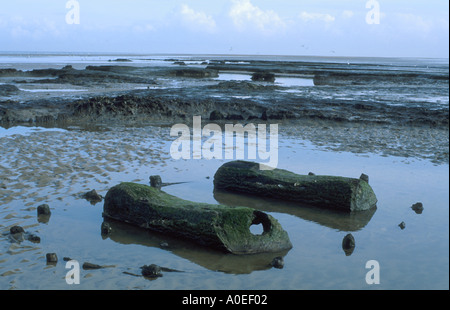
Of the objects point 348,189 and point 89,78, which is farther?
point 89,78

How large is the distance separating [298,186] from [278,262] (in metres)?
2.67

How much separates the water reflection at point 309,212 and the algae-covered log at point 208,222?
1.37 metres

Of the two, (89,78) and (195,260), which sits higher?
(89,78)

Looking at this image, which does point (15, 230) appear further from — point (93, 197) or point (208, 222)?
point (208, 222)

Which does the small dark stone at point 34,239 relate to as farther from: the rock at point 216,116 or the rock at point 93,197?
the rock at point 216,116

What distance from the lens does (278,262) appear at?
237 inches

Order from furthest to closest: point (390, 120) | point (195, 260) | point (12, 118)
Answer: point (390, 120) → point (12, 118) → point (195, 260)

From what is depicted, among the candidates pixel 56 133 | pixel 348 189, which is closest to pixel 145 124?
pixel 56 133

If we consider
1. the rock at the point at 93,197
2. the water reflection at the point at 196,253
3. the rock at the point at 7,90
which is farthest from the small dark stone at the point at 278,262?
the rock at the point at 7,90

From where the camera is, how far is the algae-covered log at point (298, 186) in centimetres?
811

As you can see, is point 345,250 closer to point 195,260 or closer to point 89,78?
point 195,260

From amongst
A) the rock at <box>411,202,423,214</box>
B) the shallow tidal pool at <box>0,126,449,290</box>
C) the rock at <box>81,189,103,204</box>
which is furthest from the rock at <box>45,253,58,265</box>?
the rock at <box>411,202,423,214</box>

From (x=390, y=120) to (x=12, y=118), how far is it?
13.7m
